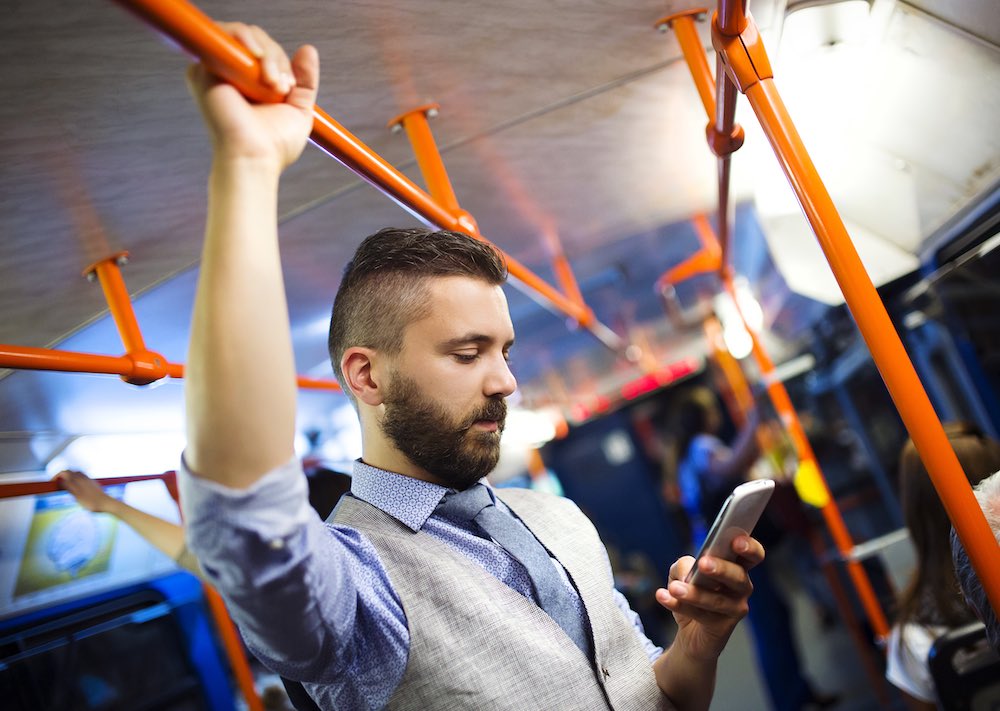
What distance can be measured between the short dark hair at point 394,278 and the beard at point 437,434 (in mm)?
83

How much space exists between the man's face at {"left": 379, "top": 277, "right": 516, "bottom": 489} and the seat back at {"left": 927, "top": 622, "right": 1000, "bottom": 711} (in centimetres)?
171

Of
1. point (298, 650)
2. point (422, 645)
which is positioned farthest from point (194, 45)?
point (422, 645)

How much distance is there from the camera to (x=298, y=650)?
0.84 m

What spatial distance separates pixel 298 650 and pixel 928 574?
7.32ft

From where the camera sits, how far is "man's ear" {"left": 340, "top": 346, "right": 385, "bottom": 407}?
125 centimetres

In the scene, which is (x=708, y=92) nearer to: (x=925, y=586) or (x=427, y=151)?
(x=427, y=151)

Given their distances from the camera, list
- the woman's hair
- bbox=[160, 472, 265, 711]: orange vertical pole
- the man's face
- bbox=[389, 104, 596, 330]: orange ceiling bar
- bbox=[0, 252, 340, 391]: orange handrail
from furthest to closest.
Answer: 1. bbox=[160, 472, 265, 711]: orange vertical pole
2. the woman's hair
3. bbox=[389, 104, 596, 330]: orange ceiling bar
4. bbox=[0, 252, 340, 391]: orange handrail
5. the man's face

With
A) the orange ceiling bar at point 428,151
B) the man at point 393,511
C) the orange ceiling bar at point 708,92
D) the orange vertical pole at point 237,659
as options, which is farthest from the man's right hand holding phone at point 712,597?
the orange vertical pole at point 237,659

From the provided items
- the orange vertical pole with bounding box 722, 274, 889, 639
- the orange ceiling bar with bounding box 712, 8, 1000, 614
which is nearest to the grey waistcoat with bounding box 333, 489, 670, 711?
the orange ceiling bar with bounding box 712, 8, 1000, 614

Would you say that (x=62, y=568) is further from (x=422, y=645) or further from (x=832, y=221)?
(x=832, y=221)

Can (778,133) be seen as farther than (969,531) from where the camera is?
Yes

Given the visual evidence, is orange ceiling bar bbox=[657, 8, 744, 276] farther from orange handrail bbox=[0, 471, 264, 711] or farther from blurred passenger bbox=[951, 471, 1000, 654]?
orange handrail bbox=[0, 471, 264, 711]

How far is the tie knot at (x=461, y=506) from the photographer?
1239 millimetres

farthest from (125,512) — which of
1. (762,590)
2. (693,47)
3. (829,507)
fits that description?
(829,507)
